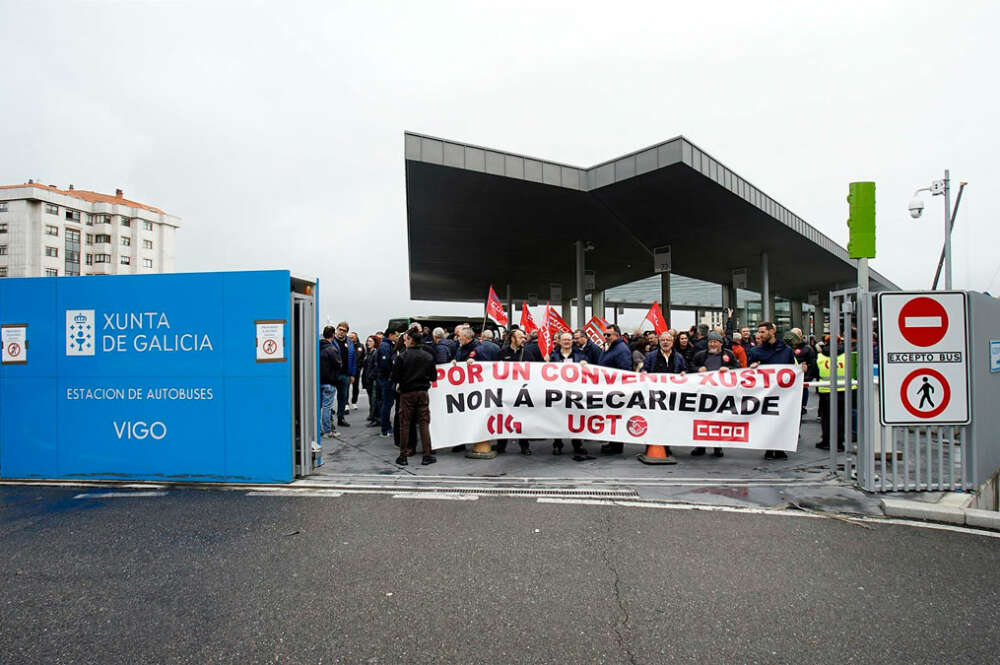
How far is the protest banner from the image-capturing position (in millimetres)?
7379

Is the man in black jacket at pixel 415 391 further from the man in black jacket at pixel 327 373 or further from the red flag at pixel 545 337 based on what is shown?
the man in black jacket at pixel 327 373

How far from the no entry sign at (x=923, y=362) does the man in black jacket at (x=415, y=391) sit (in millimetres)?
5367

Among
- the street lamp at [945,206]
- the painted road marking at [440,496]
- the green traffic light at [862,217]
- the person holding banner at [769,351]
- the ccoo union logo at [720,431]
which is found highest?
the street lamp at [945,206]

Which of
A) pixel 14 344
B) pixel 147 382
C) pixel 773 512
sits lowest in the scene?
pixel 773 512

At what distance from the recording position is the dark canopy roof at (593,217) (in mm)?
15805

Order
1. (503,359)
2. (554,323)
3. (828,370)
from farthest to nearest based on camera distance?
(828,370)
(554,323)
(503,359)

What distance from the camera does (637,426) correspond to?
7547 mm

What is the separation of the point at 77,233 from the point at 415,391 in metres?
99.7

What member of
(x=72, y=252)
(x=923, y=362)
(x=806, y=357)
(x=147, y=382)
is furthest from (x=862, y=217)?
(x=72, y=252)

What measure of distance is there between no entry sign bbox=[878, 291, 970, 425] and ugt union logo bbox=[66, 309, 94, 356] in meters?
9.20

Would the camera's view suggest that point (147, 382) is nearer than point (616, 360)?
Yes

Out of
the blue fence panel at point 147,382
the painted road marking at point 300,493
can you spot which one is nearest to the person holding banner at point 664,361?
the painted road marking at point 300,493

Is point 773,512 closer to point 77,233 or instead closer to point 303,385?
point 303,385

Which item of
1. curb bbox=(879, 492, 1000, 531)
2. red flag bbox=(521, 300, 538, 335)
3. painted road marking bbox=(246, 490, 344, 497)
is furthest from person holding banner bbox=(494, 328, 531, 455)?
curb bbox=(879, 492, 1000, 531)
